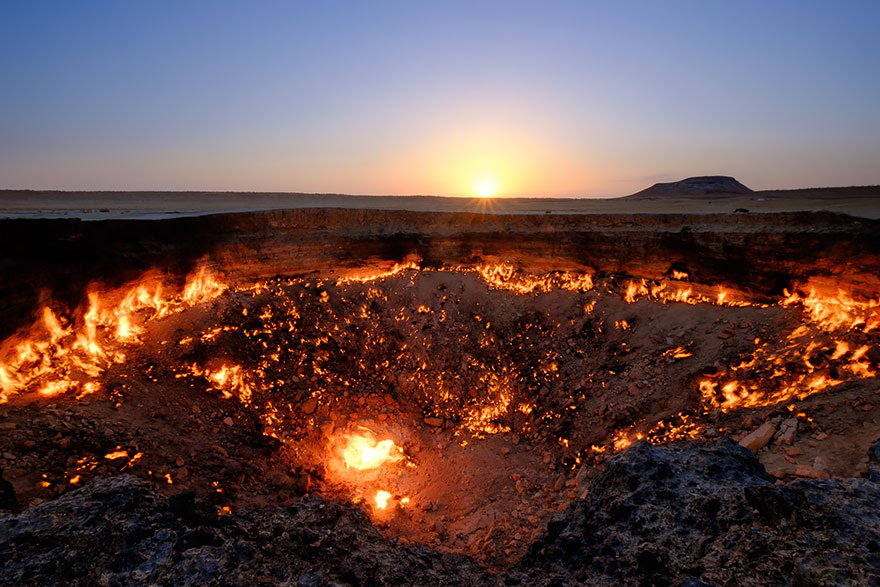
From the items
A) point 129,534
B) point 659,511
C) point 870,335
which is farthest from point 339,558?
point 870,335

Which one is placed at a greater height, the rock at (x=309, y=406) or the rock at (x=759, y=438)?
the rock at (x=759, y=438)

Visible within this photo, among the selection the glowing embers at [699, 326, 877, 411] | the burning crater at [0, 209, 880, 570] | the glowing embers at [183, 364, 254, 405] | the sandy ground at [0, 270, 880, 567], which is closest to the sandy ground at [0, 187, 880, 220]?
the burning crater at [0, 209, 880, 570]

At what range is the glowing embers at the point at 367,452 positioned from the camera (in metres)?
9.30

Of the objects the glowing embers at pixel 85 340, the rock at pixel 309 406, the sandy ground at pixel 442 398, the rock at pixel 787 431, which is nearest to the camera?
the rock at pixel 787 431

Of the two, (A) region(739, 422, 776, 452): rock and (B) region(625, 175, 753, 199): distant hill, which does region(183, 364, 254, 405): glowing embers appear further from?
(B) region(625, 175, 753, 199): distant hill

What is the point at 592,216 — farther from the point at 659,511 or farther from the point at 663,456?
the point at 659,511

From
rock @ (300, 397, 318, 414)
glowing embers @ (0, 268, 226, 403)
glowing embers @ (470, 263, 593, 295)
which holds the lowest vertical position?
rock @ (300, 397, 318, 414)

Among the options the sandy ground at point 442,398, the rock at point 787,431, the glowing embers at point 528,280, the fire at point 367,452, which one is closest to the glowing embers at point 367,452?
the fire at point 367,452

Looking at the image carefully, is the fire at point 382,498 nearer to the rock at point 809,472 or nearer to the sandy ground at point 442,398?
the sandy ground at point 442,398

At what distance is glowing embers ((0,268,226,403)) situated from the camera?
25.1ft

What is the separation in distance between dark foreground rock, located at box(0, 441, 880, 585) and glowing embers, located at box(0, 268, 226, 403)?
12.7 feet

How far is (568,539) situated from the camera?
207 inches

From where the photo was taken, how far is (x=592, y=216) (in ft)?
44.2

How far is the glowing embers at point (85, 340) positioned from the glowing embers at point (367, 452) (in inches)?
201
